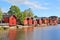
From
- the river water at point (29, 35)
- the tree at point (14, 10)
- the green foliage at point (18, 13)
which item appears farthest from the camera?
the tree at point (14, 10)

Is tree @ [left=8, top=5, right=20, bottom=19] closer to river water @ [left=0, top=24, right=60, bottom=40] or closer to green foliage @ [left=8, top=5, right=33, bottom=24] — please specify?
green foliage @ [left=8, top=5, right=33, bottom=24]

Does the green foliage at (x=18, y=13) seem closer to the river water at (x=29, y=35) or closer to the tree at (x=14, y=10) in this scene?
the tree at (x=14, y=10)

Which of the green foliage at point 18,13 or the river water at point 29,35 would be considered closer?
the river water at point 29,35

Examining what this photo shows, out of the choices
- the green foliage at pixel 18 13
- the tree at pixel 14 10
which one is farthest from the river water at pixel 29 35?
the tree at pixel 14 10

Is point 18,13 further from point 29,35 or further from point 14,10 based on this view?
point 29,35

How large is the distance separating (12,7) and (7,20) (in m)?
24.3

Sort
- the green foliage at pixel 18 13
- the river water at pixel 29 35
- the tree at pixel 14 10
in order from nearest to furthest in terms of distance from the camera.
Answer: the river water at pixel 29 35 < the green foliage at pixel 18 13 < the tree at pixel 14 10

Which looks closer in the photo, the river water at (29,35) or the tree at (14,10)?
the river water at (29,35)

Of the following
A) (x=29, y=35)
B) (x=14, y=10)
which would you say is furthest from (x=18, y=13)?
(x=29, y=35)

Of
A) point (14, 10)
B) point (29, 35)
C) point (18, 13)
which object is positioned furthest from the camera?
point (14, 10)

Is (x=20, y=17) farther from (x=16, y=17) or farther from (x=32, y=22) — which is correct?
(x=32, y=22)

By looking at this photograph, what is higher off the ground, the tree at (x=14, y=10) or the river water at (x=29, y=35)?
the tree at (x=14, y=10)

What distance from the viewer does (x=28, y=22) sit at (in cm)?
11588

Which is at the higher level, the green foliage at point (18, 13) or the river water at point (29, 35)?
the green foliage at point (18, 13)
